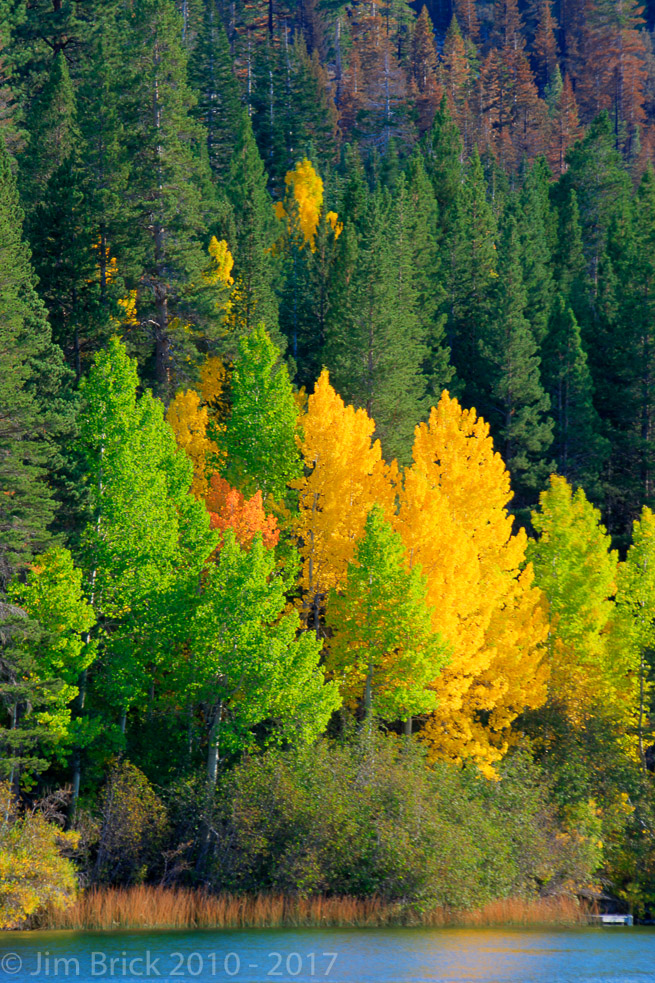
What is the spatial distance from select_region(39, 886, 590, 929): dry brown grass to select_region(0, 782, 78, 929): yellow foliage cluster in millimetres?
937

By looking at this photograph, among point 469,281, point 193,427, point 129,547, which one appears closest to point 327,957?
point 129,547

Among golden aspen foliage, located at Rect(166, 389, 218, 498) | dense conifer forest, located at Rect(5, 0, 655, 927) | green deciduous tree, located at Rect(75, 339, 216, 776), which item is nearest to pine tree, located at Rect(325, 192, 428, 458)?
dense conifer forest, located at Rect(5, 0, 655, 927)

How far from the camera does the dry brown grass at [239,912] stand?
33.2 m

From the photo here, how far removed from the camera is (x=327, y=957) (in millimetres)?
28609

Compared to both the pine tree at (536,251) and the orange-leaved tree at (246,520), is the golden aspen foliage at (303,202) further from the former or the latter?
the orange-leaved tree at (246,520)

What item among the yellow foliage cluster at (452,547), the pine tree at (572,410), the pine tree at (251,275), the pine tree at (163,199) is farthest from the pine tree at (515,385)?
the pine tree at (163,199)

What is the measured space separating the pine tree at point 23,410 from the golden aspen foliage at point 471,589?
40.5 ft

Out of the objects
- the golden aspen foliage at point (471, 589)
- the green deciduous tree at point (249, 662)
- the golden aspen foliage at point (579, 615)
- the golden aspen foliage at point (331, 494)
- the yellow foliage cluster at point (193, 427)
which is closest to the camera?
the green deciduous tree at point (249, 662)

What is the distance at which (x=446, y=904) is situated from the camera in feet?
116

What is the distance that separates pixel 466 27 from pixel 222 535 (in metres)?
146

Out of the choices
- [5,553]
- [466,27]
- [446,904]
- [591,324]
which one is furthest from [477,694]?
[466,27]

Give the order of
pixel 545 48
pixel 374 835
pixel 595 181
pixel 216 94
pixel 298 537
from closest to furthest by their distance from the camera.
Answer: pixel 374 835 → pixel 298 537 → pixel 595 181 → pixel 216 94 → pixel 545 48

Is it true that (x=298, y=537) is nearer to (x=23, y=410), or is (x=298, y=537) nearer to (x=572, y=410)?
(x=23, y=410)

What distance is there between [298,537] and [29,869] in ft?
55.4
